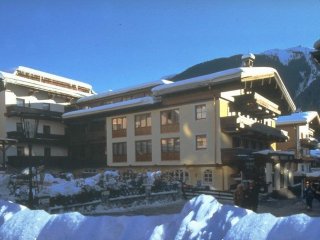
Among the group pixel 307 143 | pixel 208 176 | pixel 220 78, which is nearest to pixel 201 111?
pixel 220 78

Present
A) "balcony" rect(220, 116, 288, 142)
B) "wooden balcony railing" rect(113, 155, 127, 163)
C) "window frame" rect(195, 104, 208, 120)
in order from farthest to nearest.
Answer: "wooden balcony railing" rect(113, 155, 127, 163), "window frame" rect(195, 104, 208, 120), "balcony" rect(220, 116, 288, 142)

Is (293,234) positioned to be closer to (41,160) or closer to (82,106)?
(41,160)

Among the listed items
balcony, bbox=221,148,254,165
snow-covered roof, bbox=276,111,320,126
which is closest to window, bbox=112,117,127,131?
balcony, bbox=221,148,254,165

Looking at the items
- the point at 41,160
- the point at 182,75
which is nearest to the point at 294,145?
the point at 41,160

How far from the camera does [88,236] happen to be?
169 inches

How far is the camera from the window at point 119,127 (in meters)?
43.3

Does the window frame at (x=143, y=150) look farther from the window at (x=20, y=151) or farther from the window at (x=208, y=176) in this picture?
the window at (x=20, y=151)

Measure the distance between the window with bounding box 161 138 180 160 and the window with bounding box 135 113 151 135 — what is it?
2.12m

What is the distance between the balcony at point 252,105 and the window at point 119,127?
11.1 metres

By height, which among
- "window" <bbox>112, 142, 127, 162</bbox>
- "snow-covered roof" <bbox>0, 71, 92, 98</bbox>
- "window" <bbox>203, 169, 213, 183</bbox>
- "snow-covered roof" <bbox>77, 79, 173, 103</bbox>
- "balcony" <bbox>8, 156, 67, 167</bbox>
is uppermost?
"snow-covered roof" <bbox>0, 71, 92, 98</bbox>

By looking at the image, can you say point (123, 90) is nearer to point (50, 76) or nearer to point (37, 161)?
point (37, 161)

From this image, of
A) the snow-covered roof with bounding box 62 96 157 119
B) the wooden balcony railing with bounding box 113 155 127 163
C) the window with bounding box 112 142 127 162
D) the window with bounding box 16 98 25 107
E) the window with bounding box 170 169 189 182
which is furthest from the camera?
the window with bounding box 16 98 25 107

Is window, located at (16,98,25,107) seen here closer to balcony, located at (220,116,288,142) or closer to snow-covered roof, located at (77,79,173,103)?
snow-covered roof, located at (77,79,173,103)

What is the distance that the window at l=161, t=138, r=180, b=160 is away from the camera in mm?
38531
